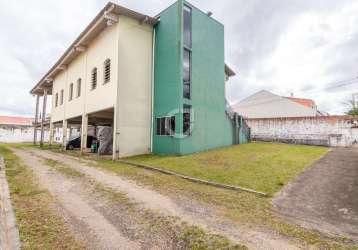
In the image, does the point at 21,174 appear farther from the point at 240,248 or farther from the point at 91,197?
the point at 240,248

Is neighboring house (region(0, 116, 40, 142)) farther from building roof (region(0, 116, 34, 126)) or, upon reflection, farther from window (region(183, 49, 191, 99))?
window (region(183, 49, 191, 99))

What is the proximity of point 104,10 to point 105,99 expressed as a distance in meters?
5.22

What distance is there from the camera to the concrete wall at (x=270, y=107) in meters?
29.7

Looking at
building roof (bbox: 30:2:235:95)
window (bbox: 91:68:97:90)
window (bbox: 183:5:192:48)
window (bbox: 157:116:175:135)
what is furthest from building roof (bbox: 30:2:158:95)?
window (bbox: 157:116:175:135)

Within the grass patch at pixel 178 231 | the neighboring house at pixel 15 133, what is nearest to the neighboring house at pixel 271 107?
the grass patch at pixel 178 231

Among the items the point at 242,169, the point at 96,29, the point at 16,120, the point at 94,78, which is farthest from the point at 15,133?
the point at 242,169

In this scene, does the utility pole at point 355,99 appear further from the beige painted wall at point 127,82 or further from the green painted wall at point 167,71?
the beige painted wall at point 127,82

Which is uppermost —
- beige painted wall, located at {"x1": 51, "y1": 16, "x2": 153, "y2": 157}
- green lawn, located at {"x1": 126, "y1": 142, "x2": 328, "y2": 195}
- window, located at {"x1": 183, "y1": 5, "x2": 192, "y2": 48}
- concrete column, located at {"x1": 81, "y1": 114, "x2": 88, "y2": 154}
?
window, located at {"x1": 183, "y1": 5, "x2": 192, "y2": 48}

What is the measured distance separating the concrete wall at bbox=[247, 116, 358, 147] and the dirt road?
56.1 ft

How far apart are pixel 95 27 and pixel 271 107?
85.5 feet

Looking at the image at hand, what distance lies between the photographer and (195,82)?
13.9 metres

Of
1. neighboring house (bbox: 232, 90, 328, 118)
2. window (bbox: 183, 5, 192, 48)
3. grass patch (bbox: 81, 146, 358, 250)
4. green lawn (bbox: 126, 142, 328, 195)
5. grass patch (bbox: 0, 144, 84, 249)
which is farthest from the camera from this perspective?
neighboring house (bbox: 232, 90, 328, 118)

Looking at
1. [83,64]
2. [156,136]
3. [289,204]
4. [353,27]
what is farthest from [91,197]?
[353,27]

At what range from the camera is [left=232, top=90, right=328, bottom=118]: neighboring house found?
29638 mm
